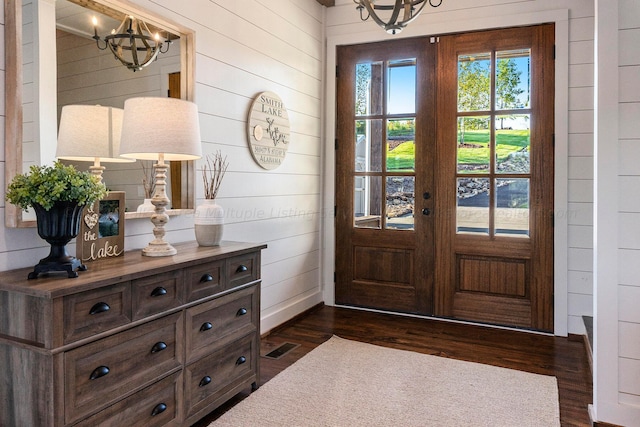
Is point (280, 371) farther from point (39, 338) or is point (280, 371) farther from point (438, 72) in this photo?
point (438, 72)

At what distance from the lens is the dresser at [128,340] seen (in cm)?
148

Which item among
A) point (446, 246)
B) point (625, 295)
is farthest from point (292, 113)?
point (625, 295)

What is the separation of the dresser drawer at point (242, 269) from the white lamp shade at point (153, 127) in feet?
2.02

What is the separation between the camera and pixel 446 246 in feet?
12.6

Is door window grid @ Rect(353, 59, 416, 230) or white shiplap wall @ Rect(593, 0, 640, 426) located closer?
white shiplap wall @ Rect(593, 0, 640, 426)

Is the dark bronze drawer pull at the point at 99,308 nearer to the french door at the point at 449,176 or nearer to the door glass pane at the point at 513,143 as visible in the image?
the french door at the point at 449,176

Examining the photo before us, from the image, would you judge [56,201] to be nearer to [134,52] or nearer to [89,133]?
[89,133]

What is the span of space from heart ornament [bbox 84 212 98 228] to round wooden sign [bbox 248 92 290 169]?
1381 mm

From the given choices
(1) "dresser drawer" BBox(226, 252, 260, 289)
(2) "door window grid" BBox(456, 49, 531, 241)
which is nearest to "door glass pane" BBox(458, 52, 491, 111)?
(2) "door window grid" BBox(456, 49, 531, 241)

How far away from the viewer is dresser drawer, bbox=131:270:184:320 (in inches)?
68.9

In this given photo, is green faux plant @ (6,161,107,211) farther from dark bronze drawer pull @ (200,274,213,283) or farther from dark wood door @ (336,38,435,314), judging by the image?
dark wood door @ (336,38,435,314)

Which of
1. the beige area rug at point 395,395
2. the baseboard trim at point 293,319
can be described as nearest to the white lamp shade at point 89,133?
the beige area rug at point 395,395

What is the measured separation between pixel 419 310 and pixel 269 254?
56.6 inches

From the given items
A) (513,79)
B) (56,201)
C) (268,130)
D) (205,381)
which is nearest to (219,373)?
(205,381)
